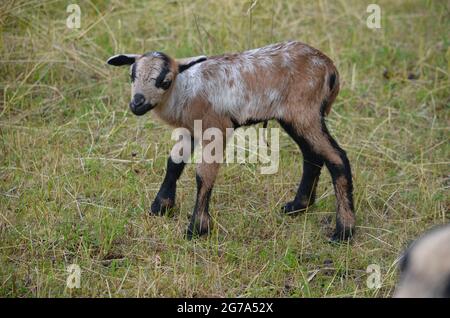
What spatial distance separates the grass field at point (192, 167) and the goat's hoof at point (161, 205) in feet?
0.23

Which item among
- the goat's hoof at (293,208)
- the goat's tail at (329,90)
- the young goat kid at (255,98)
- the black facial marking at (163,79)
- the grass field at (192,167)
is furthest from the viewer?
the goat's hoof at (293,208)

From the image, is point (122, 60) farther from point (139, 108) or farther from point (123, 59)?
point (139, 108)

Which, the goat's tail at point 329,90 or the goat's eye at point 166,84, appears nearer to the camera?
the goat's eye at point 166,84

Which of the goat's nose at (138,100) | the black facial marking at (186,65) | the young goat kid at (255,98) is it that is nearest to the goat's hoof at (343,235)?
the young goat kid at (255,98)

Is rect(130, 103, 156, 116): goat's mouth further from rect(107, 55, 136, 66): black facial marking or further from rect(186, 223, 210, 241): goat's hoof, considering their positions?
rect(186, 223, 210, 241): goat's hoof

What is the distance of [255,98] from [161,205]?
3.61 feet

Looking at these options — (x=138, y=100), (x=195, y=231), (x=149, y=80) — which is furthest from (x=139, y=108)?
(x=195, y=231)

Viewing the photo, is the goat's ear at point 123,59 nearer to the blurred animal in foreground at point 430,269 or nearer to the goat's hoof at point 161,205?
the goat's hoof at point 161,205

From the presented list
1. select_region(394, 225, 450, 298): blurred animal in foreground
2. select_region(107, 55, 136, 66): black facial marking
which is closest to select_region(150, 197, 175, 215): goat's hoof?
select_region(107, 55, 136, 66): black facial marking

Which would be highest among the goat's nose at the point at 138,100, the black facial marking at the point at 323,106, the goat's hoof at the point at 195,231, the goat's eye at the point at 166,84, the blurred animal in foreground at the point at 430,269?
the goat's eye at the point at 166,84

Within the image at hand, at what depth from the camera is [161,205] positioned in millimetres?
5879

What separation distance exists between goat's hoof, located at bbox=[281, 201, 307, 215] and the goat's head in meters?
1.39

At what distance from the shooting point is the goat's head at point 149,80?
5.33 m

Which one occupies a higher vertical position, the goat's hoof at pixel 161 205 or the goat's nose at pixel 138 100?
→ the goat's nose at pixel 138 100
